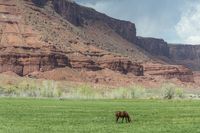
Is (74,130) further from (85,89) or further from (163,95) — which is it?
(85,89)

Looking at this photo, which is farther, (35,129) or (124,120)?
(124,120)

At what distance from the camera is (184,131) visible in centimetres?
2911

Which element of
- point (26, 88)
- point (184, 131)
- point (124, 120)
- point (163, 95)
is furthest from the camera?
point (26, 88)

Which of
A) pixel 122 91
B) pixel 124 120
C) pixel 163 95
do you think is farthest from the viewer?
pixel 122 91

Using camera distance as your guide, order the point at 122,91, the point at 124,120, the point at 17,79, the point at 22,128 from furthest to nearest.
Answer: the point at 17,79 < the point at 122,91 < the point at 124,120 < the point at 22,128

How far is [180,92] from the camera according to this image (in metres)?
136

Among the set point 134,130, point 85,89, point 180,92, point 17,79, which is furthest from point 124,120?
point 17,79

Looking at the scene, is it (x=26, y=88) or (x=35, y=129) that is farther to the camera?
(x=26, y=88)

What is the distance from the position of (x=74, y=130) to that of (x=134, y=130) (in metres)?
3.57

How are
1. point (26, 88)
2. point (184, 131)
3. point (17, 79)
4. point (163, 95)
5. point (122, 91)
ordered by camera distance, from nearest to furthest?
1. point (184, 131)
2. point (163, 95)
3. point (122, 91)
4. point (26, 88)
5. point (17, 79)

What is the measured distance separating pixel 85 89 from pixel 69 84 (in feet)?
166

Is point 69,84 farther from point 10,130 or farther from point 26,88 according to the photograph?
point 10,130

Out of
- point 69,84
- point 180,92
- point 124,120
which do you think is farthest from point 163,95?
point 124,120

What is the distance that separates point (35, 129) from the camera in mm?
30484
